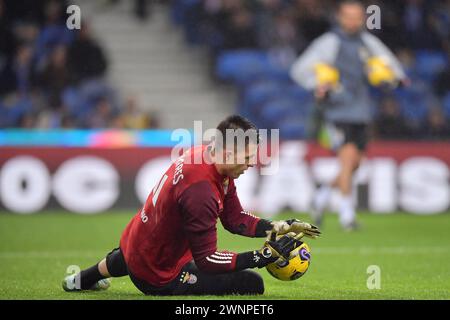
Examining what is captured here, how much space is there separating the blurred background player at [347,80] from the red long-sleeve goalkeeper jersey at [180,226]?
5678 millimetres

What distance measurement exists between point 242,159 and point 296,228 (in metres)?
0.69

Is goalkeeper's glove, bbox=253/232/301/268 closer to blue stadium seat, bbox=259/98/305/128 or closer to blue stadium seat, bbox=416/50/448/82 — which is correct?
blue stadium seat, bbox=259/98/305/128

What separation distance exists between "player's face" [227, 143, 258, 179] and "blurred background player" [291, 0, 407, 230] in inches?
234

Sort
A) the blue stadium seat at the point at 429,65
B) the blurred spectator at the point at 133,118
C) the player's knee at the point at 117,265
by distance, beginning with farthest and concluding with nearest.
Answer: the blue stadium seat at the point at 429,65
the blurred spectator at the point at 133,118
the player's knee at the point at 117,265

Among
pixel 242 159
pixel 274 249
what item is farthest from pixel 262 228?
pixel 242 159

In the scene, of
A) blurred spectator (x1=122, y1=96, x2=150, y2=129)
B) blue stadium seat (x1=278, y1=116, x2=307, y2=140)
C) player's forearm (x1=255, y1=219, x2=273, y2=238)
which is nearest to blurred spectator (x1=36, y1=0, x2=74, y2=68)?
blurred spectator (x1=122, y1=96, x2=150, y2=129)

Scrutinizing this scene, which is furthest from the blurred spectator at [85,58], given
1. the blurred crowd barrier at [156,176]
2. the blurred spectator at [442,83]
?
the blurred spectator at [442,83]

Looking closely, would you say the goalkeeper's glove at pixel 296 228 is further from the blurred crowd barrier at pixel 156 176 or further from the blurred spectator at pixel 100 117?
the blurred spectator at pixel 100 117

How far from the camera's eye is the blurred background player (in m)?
12.9

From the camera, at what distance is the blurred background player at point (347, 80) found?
12.9 meters

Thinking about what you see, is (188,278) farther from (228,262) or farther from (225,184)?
(225,184)

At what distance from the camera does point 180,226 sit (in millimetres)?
7031

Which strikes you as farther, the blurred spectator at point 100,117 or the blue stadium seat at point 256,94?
the blue stadium seat at point 256,94
